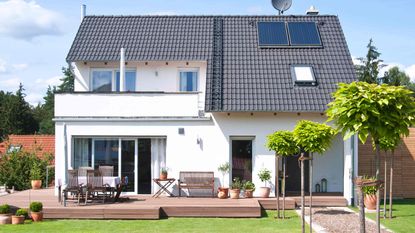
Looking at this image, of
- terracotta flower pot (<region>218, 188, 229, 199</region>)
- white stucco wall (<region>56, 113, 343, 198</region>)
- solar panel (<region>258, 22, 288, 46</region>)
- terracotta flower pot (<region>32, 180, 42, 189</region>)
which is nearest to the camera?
terracotta flower pot (<region>218, 188, 229, 199</region>)

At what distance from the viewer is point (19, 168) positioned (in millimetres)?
25766

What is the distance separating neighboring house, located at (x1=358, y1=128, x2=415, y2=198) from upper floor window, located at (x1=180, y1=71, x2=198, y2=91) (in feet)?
22.5

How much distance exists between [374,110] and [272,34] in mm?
15398

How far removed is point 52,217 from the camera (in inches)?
685

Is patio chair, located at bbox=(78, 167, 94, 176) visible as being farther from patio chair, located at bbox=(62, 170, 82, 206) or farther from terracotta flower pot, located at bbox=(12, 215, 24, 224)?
terracotta flower pot, located at bbox=(12, 215, 24, 224)

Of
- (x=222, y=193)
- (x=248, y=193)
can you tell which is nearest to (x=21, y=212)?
(x=222, y=193)

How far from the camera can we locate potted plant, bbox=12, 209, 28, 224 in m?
16.3

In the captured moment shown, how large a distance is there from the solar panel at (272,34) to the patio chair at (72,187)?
911 cm

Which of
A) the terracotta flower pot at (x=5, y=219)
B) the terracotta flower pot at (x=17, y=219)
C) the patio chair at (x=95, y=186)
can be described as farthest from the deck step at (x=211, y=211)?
the terracotta flower pot at (x=5, y=219)

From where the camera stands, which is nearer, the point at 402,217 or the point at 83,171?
the point at 402,217

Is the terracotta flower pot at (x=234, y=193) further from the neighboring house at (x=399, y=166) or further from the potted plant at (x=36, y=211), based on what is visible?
the potted plant at (x=36, y=211)

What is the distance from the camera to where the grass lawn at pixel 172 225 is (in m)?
15.3

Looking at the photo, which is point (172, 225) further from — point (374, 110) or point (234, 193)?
point (374, 110)

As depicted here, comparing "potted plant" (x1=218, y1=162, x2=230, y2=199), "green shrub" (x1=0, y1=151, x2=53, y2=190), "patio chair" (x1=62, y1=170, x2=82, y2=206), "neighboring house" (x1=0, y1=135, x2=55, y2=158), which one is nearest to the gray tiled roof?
"potted plant" (x1=218, y1=162, x2=230, y2=199)
